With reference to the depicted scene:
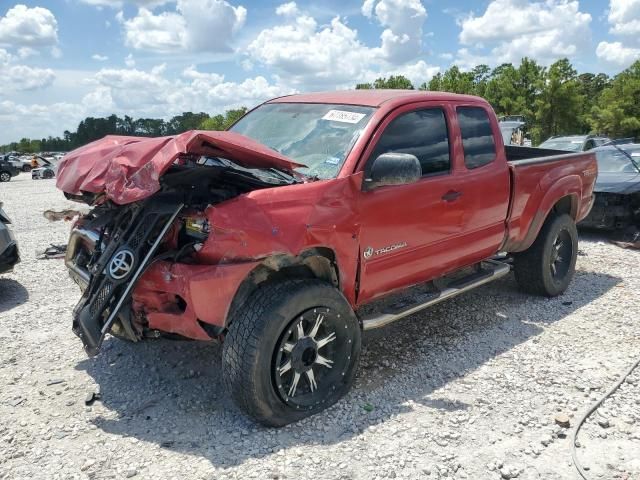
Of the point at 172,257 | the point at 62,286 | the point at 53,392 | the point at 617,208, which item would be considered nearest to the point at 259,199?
the point at 172,257

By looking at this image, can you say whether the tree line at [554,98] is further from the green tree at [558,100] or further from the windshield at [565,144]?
the windshield at [565,144]

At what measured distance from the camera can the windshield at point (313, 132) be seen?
3738 millimetres

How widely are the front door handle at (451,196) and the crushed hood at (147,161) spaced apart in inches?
52.8

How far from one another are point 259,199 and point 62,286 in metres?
4.12

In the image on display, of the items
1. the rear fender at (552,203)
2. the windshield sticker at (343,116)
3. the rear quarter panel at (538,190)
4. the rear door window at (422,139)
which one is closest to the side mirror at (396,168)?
the rear door window at (422,139)

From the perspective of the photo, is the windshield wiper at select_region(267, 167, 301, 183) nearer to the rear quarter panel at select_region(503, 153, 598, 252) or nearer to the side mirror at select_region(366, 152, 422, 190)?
the side mirror at select_region(366, 152, 422, 190)

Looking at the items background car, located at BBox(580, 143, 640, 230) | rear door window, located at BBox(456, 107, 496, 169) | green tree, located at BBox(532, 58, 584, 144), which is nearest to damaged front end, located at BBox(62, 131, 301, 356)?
rear door window, located at BBox(456, 107, 496, 169)

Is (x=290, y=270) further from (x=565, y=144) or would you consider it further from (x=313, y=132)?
(x=565, y=144)

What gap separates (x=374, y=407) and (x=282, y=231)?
135 cm

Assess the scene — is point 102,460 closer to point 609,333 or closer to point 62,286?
point 62,286

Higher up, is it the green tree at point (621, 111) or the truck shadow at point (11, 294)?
the green tree at point (621, 111)

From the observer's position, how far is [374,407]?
11.7 feet

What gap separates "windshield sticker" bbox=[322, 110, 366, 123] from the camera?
3904mm

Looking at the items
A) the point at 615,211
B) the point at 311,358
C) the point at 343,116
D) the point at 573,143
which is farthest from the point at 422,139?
the point at 573,143
